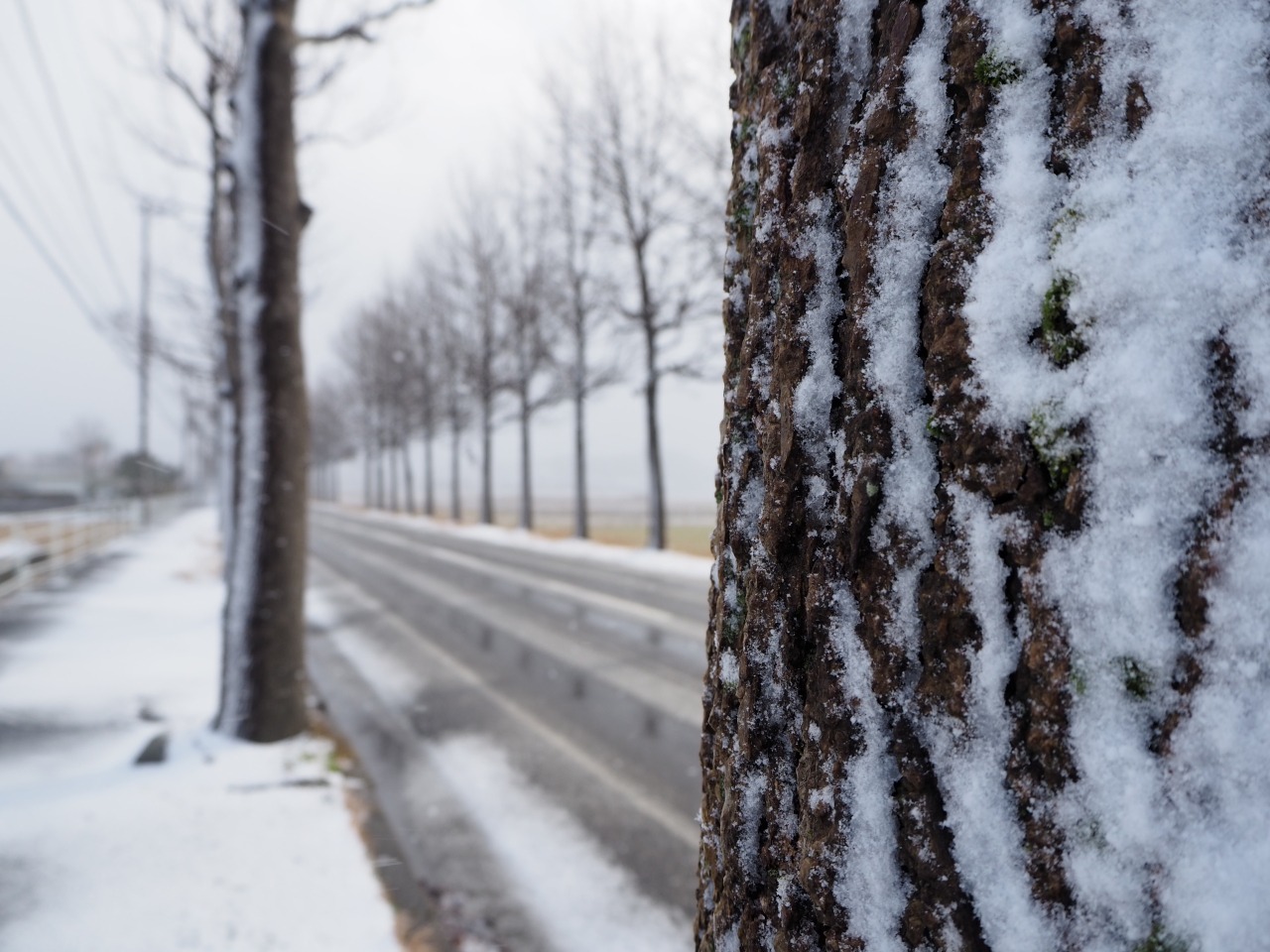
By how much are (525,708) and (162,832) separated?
2897 mm

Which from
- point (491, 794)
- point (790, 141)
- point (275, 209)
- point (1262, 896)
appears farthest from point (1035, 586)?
point (275, 209)

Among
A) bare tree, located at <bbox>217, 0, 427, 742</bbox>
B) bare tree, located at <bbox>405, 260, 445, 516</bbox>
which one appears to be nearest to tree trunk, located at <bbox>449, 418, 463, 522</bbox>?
bare tree, located at <bbox>405, 260, 445, 516</bbox>

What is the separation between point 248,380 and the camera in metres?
4.16

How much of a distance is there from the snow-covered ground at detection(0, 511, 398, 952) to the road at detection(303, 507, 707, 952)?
527 millimetres

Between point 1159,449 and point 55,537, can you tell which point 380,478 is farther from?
point 1159,449

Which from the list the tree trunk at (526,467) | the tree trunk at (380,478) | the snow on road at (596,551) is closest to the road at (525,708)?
the snow on road at (596,551)

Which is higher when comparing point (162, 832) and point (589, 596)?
point (162, 832)

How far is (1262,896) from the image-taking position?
1.70 ft

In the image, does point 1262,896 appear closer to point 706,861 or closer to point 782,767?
point 782,767

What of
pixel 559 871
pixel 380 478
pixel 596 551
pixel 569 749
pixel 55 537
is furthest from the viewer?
pixel 380 478

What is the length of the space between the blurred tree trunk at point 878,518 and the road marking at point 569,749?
3.13m

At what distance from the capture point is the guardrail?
32.6 feet

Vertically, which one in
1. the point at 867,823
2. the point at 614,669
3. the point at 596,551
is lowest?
the point at 614,669

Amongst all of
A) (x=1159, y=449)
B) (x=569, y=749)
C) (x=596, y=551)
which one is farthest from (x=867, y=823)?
(x=596, y=551)
